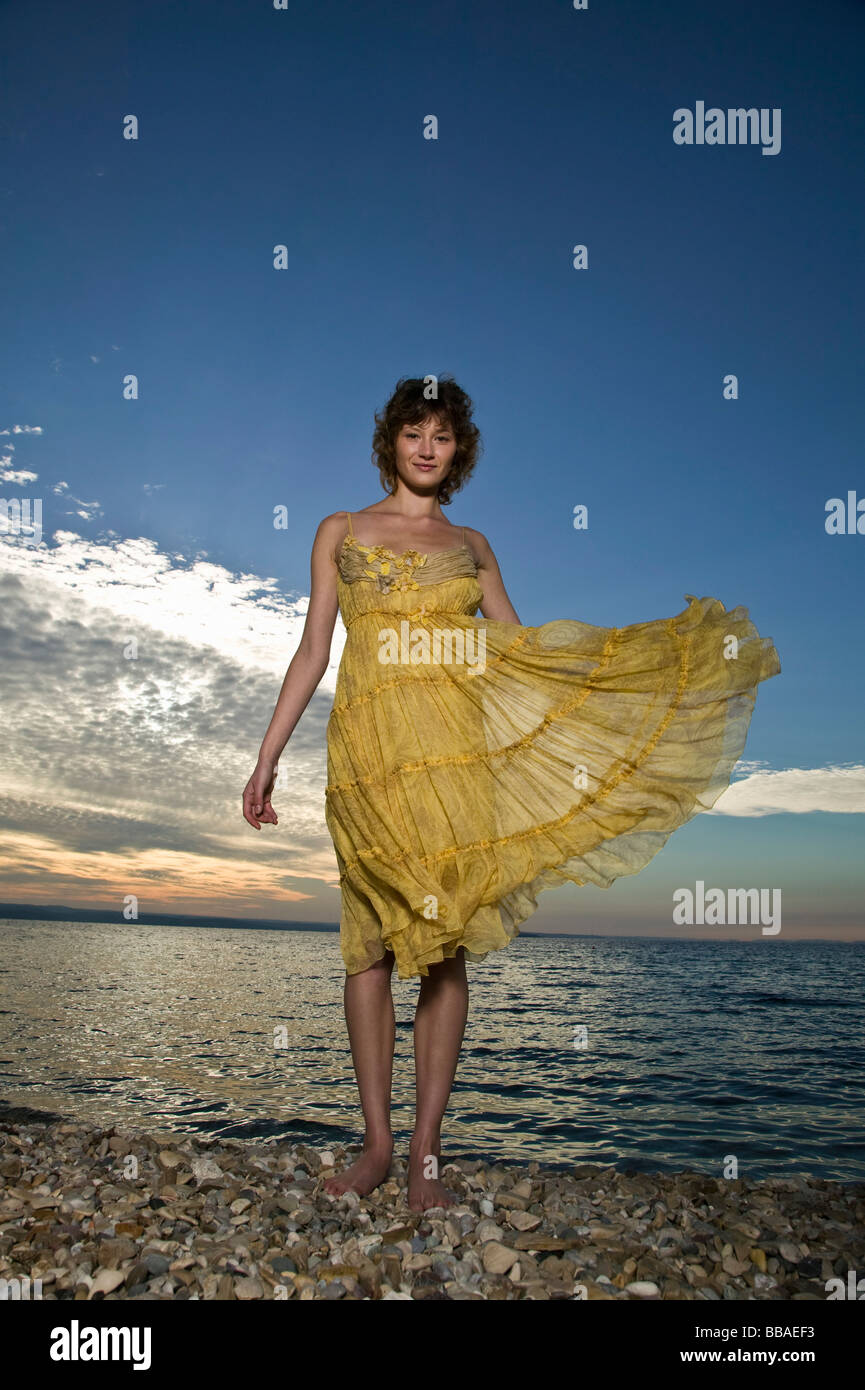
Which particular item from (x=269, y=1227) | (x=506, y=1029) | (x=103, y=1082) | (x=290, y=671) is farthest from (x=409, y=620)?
(x=506, y=1029)

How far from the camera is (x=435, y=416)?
143 inches

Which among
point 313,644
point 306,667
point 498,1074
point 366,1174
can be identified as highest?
point 313,644

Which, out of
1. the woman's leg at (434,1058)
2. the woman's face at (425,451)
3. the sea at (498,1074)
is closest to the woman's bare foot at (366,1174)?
the woman's leg at (434,1058)

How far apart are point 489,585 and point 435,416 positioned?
760 millimetres

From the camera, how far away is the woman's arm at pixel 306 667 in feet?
11.4

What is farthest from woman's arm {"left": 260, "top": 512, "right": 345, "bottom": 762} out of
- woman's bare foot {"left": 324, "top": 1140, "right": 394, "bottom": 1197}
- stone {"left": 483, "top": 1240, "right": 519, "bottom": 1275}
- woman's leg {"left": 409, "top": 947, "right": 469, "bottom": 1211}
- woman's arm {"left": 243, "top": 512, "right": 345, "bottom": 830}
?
stone {"left": 483, "top": 1240, "right": 519, "bottom": 1275}

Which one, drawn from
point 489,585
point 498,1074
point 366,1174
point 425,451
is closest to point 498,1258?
point 366,1174

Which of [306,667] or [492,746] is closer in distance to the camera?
[492,746]

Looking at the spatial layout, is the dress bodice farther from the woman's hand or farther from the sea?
the sea

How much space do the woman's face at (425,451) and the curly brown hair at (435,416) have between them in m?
0.03

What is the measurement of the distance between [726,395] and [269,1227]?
4.60m

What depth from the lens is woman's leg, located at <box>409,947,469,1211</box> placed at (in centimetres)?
317

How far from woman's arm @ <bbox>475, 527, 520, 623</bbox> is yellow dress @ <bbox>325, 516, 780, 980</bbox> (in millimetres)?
137

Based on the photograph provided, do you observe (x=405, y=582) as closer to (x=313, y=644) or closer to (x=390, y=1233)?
(x=313, y=644)
